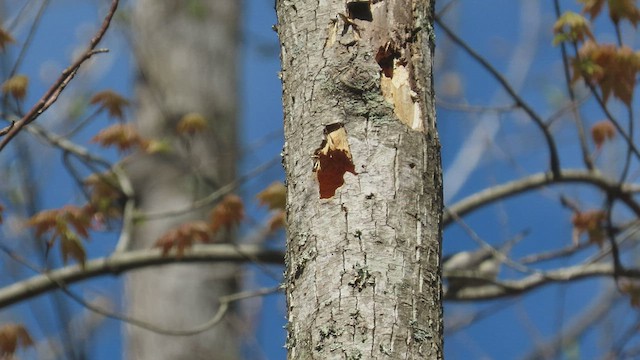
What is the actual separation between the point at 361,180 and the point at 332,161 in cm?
7

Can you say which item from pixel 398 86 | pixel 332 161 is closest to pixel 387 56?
pixel 398 86

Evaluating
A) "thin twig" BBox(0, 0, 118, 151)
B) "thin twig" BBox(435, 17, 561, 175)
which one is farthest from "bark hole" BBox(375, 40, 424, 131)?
"thin twig" BBox(435, 17, 561, 175)

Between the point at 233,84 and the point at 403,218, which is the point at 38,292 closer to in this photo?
the point at 233,84

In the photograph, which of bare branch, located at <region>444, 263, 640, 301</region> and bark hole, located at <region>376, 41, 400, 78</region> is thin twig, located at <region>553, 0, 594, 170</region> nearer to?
bare branch, located at <region>444, 263, 640, 301</region>

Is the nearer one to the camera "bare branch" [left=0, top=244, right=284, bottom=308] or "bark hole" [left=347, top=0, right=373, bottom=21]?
"bark hole" [left=347, top=0, right=373, bottom=21]

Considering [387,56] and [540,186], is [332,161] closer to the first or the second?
[387,56]

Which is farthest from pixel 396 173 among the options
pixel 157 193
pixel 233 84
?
pixel 233 84

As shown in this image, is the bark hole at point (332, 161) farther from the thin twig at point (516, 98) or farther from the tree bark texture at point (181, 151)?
the tree bark texture at point (181, 151)

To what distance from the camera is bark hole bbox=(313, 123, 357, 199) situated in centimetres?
171

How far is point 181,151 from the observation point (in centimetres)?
539

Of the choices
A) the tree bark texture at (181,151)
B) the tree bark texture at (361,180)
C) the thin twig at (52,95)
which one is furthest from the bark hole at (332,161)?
the tree bark texture at (181,151)

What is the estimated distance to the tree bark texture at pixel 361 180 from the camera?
158 centimetres

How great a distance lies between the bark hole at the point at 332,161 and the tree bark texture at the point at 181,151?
323cm

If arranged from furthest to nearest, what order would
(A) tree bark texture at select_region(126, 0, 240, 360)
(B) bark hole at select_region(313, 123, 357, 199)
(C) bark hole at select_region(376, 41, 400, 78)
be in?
(A) tree bark texture at select_region(126, 0, 240, 360) → (C) bark hole at select_region(376, 41, 400, 78) → (B) bark hole at select_region(313, 123, 357, 199)
